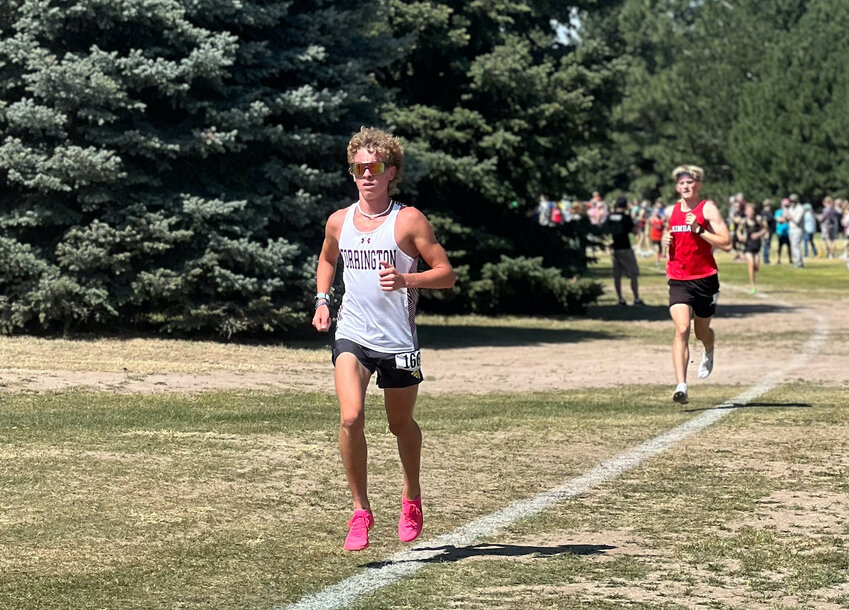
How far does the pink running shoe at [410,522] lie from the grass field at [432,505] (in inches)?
4.4

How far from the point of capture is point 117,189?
19.9 metres

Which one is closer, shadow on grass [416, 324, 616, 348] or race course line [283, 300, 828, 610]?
race course line [283, 300, 828, 610]

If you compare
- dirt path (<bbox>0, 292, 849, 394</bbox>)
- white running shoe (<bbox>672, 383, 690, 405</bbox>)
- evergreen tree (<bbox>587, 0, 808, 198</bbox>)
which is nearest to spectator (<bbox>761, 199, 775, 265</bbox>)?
dirt path (<bbox>0, 292, 849, 394</bbox>)

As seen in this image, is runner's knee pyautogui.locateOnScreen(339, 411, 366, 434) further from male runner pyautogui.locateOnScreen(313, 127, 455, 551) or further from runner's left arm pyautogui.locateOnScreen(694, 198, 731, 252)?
runner's left arm pyautogui.locateOnScreen(694, 198, 731, 252)

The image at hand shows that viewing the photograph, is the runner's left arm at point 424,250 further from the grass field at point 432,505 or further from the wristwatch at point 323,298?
the grass field at point 432,505

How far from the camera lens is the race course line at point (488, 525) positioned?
638 centimetres

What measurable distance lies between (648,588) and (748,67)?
91.7m

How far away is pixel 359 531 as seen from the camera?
23.9 ft

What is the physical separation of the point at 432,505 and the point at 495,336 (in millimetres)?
16179

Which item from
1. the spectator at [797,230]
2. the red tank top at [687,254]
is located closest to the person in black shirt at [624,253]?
the spectator at [797,230]

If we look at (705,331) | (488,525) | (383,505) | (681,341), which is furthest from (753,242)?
(488,525)

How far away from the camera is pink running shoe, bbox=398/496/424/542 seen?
7.47 m

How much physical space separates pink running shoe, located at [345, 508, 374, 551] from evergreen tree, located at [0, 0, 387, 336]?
12.7 metres

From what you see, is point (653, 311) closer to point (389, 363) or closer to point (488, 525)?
point (488, 525)
